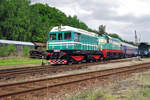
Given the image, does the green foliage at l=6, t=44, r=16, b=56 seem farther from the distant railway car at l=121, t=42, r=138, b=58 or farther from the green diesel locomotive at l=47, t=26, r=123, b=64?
the distant railway car at l=121, t=42, r=138, b=58

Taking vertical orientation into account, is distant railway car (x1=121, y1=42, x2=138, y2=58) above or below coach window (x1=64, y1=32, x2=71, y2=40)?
below

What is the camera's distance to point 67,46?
15.9m

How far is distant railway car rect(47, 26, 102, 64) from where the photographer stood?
51.9 feet

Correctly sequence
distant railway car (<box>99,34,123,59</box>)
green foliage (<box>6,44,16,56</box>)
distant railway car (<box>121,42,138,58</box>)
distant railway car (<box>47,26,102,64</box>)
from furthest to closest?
1. distant railway car (<box>121,42,138,58</box>)
2. green foliage (<box>6,44,16,56</box>)
3. distant railway car (<box>99,34,123,59</box>)
4. distant railway car (<box>47,26,102,64</box>)

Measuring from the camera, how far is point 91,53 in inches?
755

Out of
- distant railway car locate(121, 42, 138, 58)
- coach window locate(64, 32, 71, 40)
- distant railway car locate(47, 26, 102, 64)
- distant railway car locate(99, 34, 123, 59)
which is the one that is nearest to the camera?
distant railway car locate(47, 26, 102, 64)

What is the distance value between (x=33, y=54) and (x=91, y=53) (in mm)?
15730

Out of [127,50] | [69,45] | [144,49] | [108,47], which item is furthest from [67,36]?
[127,50]

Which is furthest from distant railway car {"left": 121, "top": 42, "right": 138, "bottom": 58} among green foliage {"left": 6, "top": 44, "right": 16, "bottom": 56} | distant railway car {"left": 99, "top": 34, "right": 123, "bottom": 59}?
green foliage {"left": 6, "top": 44, "right": 16, "bottom": 56}

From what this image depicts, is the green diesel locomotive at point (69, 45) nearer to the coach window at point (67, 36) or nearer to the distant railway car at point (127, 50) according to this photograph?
the coach window at point (67, 36)

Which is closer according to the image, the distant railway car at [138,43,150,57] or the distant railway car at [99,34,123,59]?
the distant railway car at [99,34,123,59]

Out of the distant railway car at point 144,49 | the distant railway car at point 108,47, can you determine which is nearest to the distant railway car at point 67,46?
the distant railway car at point 108,47

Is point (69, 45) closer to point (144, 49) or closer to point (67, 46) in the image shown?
point (67, 46)

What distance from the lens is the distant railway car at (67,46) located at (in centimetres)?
1581
